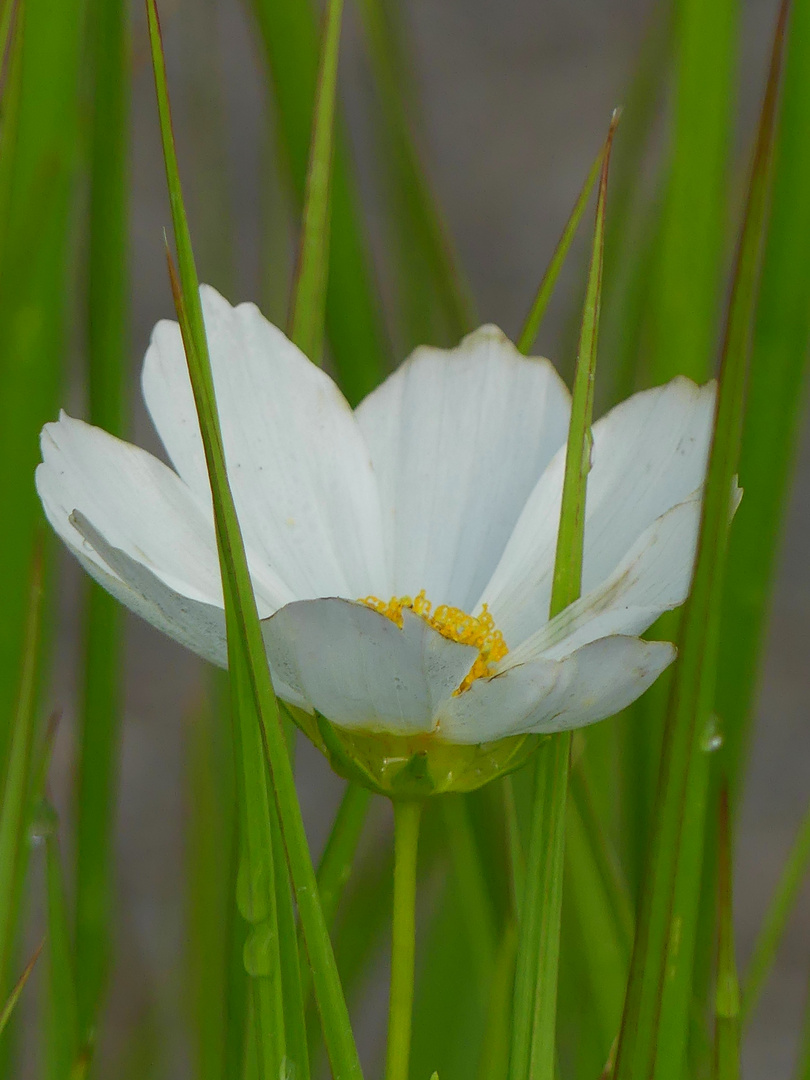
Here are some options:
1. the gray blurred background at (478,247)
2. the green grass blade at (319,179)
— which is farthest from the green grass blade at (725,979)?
the gray blurred background at (478,247)

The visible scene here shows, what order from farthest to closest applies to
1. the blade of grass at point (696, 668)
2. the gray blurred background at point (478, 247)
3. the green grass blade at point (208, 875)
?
the gray blurred background at point (478, 247)
the green grass blade at point (208, 875)
the blade of grass at point (696, 668)

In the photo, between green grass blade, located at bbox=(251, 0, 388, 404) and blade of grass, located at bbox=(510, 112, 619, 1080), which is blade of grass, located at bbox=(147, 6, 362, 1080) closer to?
blade of grass, located at bbox=(510, 112, 619, 1080)

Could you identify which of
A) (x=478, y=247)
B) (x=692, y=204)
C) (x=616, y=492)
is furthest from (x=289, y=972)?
(x=478, y=247)

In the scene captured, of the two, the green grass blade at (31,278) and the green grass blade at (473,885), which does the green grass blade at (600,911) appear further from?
the green grass blade at (31,278)

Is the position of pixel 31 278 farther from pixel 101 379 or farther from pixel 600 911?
pixel 600 911

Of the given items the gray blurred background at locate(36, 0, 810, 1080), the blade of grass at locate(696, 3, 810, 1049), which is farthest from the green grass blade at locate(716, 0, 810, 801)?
the gray blurred background at locate(36, 0, 810, 1080)
